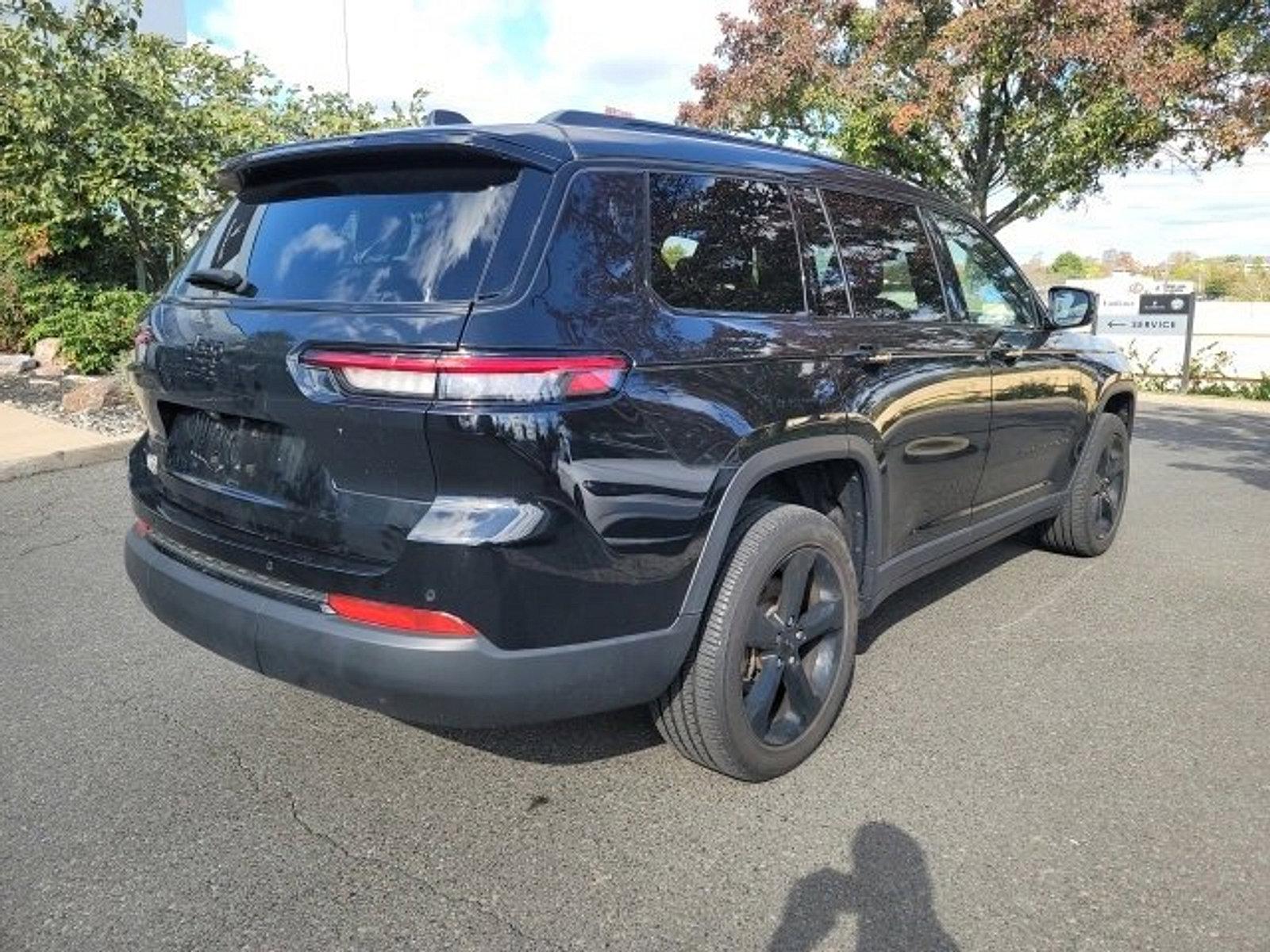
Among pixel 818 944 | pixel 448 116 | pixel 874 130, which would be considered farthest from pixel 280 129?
pixel 818 944

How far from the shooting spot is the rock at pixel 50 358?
1062cm

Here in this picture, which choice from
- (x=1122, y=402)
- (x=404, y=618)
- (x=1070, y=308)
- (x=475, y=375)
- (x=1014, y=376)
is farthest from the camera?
(x=1122, y=402)

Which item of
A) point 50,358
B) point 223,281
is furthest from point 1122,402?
point 50,358

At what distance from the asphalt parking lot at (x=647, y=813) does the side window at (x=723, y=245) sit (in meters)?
1.45

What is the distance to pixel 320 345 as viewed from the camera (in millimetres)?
2354

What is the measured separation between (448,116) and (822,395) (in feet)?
4.52

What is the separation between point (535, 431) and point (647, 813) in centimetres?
124

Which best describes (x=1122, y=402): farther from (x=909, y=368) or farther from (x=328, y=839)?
(x=328, y=839)

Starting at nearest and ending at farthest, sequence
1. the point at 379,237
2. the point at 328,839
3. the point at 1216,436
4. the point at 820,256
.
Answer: the point at 379,237, the point at 328,839, the point at 820,256, the point at 1216,436

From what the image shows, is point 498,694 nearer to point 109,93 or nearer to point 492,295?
point 492,295

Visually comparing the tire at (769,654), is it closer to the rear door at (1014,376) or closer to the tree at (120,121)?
the rear door at (1014,376)

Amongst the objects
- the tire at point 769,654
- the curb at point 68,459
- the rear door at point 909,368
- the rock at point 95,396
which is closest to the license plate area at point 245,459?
the tire at point 769,654

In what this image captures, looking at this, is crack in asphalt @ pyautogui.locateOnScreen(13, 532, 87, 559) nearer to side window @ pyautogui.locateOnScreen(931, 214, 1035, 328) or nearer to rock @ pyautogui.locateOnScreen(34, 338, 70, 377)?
side window @ pyautogui.locateOnScreen(931, 214, 1035, 328)

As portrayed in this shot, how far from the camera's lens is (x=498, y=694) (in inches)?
90.8
